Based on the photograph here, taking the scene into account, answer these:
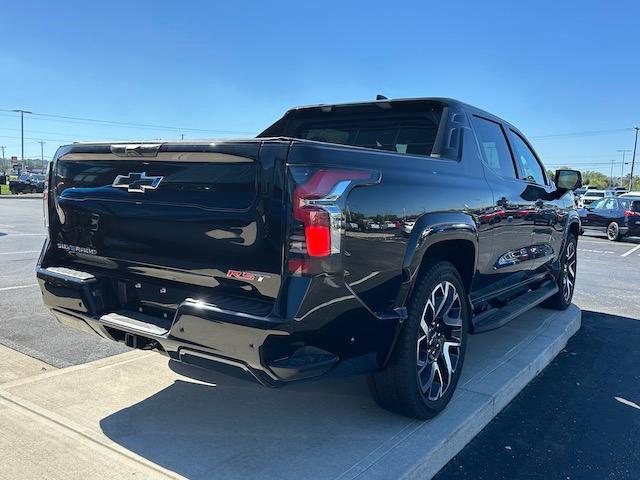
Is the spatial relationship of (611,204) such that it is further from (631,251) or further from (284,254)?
(284,254)

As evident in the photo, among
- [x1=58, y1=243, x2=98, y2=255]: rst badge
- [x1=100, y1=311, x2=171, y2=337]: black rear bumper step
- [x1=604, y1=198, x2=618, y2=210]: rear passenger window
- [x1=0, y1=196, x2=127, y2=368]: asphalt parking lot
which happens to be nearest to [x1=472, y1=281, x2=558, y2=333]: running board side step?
[x1=100, y1=311, x2=171, y2=337]: black rear bumper step

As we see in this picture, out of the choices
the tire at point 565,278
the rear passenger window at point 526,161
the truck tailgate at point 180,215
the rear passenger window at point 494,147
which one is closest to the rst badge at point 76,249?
the truck tailgate at point 180,215

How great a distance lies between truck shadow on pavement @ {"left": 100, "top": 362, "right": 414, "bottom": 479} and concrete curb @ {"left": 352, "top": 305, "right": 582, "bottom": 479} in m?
0.14

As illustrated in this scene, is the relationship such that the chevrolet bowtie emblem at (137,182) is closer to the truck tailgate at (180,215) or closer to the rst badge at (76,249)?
the truck tailgate at (180,215)

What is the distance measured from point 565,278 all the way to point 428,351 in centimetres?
349

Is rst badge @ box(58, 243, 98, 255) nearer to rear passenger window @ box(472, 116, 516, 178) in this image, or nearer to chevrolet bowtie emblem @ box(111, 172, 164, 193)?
chevrolet bowtie emblem @ box(111, 172, 164, 193)

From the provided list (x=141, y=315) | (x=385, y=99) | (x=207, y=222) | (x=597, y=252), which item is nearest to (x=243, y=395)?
(x=141, y=315)

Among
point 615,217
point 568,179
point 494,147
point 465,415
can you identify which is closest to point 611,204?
point 615,217

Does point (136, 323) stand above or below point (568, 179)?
below

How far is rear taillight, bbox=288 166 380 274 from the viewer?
237 cm

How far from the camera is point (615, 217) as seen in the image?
17.5 metres

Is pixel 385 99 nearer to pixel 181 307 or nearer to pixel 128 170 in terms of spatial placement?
pixel 128 170

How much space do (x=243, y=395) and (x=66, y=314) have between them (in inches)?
47.1

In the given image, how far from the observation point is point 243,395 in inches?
141
